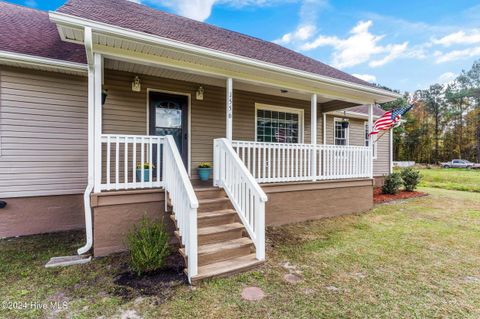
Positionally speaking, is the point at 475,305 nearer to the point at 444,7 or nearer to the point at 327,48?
the point at 444,7

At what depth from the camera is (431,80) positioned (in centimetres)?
3762

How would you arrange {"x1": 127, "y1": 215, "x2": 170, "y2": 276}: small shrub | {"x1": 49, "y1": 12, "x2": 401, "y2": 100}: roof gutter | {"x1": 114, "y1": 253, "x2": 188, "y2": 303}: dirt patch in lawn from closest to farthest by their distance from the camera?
1. {"x1": 114, "y1": 253, "x2": 188, "y2": 303}: dirt patch in lawn
2. {"x1": 127, "y1": 215, "x2": 170, "y2": 276}: small shrub
3. {"x1": 49, "y1": 12, "x2": 401, "y2": 100}: roof gutter

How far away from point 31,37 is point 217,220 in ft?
17.9

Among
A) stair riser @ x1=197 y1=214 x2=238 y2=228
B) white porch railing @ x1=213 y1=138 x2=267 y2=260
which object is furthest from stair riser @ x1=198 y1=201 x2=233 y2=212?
stair riser @ x1=197 y1=214 x2=238 y2=228

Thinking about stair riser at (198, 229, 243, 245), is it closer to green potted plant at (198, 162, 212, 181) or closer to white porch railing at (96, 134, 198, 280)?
white porch railing at (96, 134, 198, 280)

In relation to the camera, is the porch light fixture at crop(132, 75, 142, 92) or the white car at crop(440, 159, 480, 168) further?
the white car at crop(440, 159, 480, 168)

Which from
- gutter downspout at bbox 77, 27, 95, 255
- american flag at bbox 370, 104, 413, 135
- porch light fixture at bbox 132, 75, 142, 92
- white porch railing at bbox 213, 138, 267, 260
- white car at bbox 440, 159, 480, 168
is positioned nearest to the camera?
white porch railing at bbox 213, 138, 267, 260

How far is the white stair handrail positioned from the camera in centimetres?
290

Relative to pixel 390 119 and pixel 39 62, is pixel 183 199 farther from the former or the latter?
pixel 390 119

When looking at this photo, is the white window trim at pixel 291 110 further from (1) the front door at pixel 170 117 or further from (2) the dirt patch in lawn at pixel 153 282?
(2) the dirt patch in lawn at pixel 153 282

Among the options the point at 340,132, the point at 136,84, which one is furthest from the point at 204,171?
the point at 340,132

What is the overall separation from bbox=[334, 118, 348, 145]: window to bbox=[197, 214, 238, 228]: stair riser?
6844 millimetres

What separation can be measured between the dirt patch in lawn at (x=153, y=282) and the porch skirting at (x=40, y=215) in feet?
8.91

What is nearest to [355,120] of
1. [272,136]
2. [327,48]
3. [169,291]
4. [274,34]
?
[272,136]
